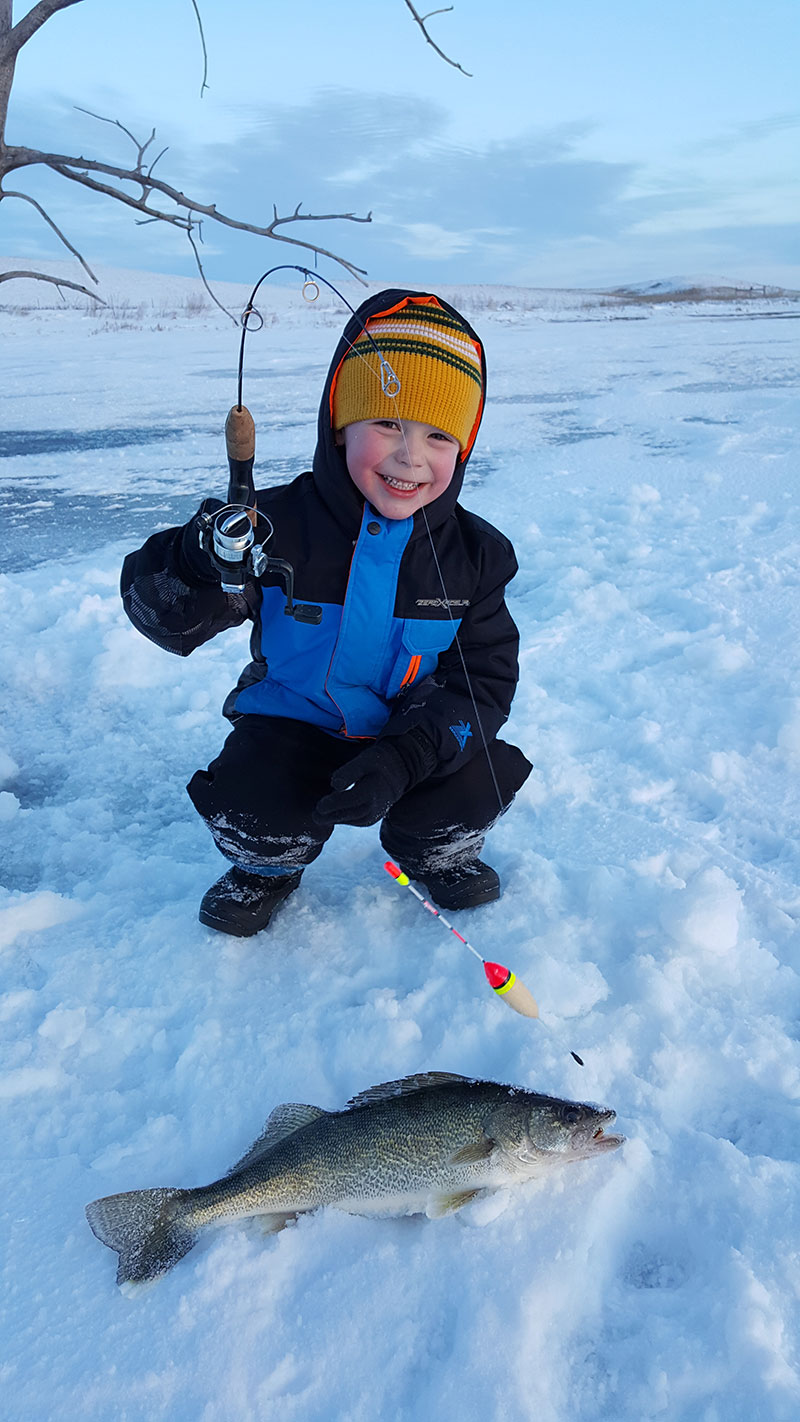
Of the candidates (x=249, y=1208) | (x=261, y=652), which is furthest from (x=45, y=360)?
(x=249, y=1208)

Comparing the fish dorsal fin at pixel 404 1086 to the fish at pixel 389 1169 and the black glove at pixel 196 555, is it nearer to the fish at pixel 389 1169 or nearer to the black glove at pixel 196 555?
the fish at pixel 389 1169

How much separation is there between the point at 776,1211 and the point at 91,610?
3459 millimetres

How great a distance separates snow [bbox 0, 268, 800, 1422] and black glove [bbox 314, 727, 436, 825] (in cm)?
40

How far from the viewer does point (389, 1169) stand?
1.55 m

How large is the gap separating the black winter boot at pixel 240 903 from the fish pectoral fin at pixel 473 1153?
3.06 ft

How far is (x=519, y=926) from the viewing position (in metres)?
2.29

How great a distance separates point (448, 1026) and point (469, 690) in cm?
83

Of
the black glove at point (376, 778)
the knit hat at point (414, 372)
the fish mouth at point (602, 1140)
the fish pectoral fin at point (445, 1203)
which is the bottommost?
the fish pectoral fin at point (445, 1203)

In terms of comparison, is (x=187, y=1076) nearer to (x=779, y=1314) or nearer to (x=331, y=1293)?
(x=331, y=1293)

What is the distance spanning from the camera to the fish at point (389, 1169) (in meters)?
1.54

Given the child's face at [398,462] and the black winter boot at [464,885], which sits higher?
the child's face at [398,462]

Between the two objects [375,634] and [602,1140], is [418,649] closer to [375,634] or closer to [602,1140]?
[375,634]

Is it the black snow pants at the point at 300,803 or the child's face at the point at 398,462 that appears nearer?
the child's face at the point at 398,462

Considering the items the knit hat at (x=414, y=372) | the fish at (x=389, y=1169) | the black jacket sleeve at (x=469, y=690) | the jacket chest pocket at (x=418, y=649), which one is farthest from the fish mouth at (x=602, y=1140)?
the knit hat at (x=414, y=372)
